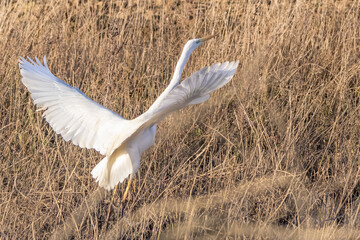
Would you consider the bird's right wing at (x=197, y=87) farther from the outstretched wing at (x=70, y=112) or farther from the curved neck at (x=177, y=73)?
the outstretched wing at (x=70, y=112)

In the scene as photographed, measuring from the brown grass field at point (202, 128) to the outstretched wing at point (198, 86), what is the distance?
62 centimetres

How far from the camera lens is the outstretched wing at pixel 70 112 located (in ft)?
9.26

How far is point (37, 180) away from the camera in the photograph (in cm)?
294

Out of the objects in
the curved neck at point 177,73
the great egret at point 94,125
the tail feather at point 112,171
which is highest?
the curved neck at point 177,73

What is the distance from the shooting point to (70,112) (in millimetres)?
2910

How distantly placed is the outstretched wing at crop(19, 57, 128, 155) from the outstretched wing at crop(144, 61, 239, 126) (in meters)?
0.59

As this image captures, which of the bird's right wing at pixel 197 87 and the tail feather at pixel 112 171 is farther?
the tail feather at pixel 112 171

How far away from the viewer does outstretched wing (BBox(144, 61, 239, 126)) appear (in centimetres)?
214

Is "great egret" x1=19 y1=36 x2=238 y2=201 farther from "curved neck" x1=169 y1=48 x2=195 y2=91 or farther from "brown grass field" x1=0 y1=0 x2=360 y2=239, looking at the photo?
"brown grass field" x1=0 y1=0 x2=360 y2=239

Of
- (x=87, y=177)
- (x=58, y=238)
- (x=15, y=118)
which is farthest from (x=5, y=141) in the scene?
(x=58, y=238)

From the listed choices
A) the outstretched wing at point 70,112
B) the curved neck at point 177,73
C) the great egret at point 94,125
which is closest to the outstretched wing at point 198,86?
the curved neck at point 177,73

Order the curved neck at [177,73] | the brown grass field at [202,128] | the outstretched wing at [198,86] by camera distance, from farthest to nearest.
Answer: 1. the brown grass field at [202,128]
2. the curved neck at [177,73]
3. the outstretched wing at [198,86]

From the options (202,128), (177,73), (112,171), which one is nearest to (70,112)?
(112,171)

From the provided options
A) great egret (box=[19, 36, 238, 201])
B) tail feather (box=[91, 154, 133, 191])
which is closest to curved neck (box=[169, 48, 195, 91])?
great egret (box=[19, 36, 238, 201])
